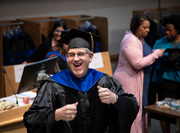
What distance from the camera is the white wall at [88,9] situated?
566 cm

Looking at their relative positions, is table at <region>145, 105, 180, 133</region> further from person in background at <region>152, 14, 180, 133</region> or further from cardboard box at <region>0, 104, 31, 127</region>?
cardboard box at <region>0, 104, 31, 127</region>

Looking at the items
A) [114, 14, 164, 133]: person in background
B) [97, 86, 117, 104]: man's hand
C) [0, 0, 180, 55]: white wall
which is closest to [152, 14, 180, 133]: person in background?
[114, 14, 164, 133]: person in background

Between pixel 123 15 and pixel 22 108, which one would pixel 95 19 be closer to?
pixel 123 15

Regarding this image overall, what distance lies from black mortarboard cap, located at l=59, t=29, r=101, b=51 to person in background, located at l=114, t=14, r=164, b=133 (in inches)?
63.5

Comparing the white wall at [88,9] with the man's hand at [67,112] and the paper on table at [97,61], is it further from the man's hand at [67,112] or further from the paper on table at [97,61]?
the man's hand at [67,112]

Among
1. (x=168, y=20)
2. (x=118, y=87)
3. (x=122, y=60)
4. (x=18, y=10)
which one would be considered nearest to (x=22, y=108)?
(x=118, y=87)

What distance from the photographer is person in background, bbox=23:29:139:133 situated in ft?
6.77

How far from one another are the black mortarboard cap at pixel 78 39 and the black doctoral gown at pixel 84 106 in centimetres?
23

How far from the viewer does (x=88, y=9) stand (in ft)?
21.9

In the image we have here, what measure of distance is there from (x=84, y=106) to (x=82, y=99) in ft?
0.17

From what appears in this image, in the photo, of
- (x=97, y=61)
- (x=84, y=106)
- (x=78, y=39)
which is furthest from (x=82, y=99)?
(x=97, y=61)

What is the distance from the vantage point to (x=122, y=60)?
3.91m

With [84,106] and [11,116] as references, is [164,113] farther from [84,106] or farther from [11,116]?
[11,116]

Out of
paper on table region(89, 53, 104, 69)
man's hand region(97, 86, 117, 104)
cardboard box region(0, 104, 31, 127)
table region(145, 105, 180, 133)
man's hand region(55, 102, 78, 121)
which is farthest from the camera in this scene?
paper on table region(89, 53, 104, 69)
